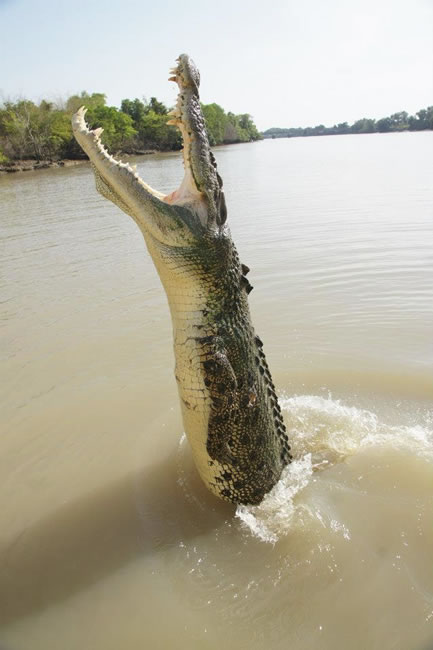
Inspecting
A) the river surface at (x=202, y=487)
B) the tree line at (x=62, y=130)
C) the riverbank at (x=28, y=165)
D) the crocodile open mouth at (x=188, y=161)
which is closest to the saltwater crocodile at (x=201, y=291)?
the crocodile open mouth at (x=188, y=161)

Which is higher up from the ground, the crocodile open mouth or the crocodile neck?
the crocodile open mouth

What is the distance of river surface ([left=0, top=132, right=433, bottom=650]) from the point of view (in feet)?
8.10

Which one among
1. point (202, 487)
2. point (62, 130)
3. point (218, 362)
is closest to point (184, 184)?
point (218, 362)

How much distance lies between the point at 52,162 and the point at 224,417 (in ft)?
158

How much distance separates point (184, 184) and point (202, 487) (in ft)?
6.91

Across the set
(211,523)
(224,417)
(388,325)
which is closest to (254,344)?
(224,417)

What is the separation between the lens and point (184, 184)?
292cm

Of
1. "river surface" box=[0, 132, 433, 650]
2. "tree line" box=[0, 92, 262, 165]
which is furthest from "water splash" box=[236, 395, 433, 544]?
"tree line" box=[0, 92, 262, 165]

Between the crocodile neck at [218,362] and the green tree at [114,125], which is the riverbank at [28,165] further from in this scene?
the crocodile neck at [218,362]

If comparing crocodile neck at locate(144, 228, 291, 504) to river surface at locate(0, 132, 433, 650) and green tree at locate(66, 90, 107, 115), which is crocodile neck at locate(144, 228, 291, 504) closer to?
river surface at locate(0, 132, 433, 650)

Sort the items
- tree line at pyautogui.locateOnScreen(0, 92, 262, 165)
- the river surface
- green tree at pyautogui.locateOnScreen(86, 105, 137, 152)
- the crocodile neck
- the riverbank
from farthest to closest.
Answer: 1. green tree at pyautogui.locateOnScreen(86, 105, 137, 152)
2. tree line at pyautogui.locateOnScreen(0, 92, 262, 165)
3. the riverbank
4. the crocodile neck
5. the river surface

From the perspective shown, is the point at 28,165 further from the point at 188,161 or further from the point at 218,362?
the point at 218,362

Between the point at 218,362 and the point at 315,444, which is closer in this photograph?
the point at 218,362

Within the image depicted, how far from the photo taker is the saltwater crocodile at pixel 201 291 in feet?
9.09
